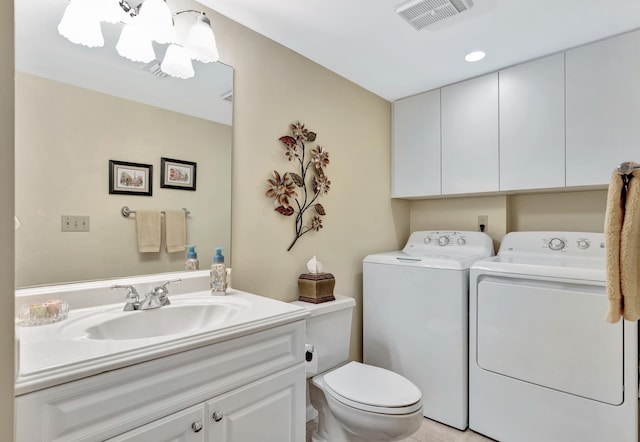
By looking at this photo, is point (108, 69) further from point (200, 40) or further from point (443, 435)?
point (443, 435)

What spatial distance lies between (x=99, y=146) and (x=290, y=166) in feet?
3.19

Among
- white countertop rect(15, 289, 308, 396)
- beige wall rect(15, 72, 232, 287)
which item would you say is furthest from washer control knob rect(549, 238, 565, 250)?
beige wall rect(15, 72, 232, 287)

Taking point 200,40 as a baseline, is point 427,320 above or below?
below

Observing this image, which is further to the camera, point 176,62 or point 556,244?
point 556,244

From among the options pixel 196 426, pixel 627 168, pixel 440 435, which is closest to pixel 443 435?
pixel 440 435

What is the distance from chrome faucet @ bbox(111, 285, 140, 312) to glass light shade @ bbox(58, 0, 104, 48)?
960 mm

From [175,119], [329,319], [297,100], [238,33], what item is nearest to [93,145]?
[175,119]

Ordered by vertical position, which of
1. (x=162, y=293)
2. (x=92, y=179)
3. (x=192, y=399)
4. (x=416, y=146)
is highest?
(x=416, y=146)

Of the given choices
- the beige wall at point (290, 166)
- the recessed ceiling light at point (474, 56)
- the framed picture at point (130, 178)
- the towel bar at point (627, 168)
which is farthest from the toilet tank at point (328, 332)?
the recessed ceiling light at point (474, 56)

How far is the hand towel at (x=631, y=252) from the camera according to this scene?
1.05 m

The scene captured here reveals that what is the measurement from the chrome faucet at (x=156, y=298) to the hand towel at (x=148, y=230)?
20cm

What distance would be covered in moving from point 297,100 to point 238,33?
1.59 ft

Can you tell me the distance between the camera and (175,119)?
1.56m

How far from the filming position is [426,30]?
1.79 m
